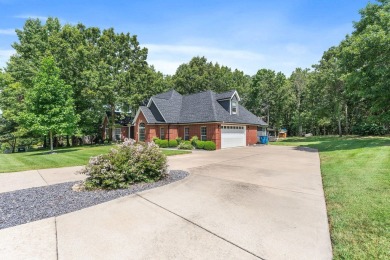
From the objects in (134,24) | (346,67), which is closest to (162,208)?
(134,24)

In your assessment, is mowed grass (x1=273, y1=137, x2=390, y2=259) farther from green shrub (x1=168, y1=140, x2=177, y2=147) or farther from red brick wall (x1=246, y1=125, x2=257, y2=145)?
red brick wall (x1=246, y1=125, x2=257, y2=145)

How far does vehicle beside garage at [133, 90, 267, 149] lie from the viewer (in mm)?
20828

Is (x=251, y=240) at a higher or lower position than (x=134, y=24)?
lower

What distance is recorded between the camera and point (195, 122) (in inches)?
838

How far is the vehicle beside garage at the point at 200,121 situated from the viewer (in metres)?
20.8

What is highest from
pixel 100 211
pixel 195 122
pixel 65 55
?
pixel 65 55

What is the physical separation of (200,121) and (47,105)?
13329 millimetres

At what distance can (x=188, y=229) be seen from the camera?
3766mm

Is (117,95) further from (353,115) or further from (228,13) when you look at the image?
(353,115)

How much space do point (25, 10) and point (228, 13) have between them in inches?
405

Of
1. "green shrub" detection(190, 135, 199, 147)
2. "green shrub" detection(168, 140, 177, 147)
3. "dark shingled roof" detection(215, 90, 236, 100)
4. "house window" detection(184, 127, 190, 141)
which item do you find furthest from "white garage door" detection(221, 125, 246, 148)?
"green shrub" detection(168, 140, 177, 147)

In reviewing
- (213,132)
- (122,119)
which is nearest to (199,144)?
(213,132)

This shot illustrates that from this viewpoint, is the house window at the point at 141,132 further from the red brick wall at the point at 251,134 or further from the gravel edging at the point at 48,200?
the gravel edging at the point at 48,200

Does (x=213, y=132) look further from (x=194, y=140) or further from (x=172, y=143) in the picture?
(x=172, y=143)
